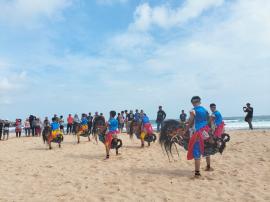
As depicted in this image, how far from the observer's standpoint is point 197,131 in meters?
9.20

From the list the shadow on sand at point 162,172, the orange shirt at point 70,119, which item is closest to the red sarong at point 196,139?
the shadow on sand at point 162,172

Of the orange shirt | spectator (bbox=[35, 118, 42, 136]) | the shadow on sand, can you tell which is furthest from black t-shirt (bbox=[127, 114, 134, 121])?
the shadow on sand

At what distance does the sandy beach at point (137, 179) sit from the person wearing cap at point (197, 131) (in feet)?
2.12

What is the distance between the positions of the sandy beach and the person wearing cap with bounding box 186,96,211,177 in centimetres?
65

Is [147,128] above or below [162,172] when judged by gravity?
above

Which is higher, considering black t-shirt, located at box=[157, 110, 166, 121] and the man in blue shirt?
black t-shirt, located at box=[157, 110, 166, 121]

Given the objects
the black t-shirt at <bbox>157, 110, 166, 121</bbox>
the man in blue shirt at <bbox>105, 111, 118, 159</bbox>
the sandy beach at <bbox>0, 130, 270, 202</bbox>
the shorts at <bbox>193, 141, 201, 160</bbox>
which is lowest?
the sandy beach at <bbox>0, 130, 270, 202</bbox>

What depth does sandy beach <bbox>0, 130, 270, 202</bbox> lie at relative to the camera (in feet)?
26.0

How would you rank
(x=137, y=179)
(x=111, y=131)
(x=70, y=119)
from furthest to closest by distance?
(x=70, y=119), (x=111, y=131), (x=137, y=179)

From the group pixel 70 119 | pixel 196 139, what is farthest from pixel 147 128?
pixel 70 119

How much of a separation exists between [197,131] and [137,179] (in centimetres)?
213

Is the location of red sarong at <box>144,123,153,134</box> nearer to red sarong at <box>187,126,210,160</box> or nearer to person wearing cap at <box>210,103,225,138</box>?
person wearing cap at <box>210,103,225,138</box>

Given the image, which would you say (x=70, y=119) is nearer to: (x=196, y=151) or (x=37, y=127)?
(x=37, y=127)

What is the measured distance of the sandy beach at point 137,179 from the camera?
793 centimetres
